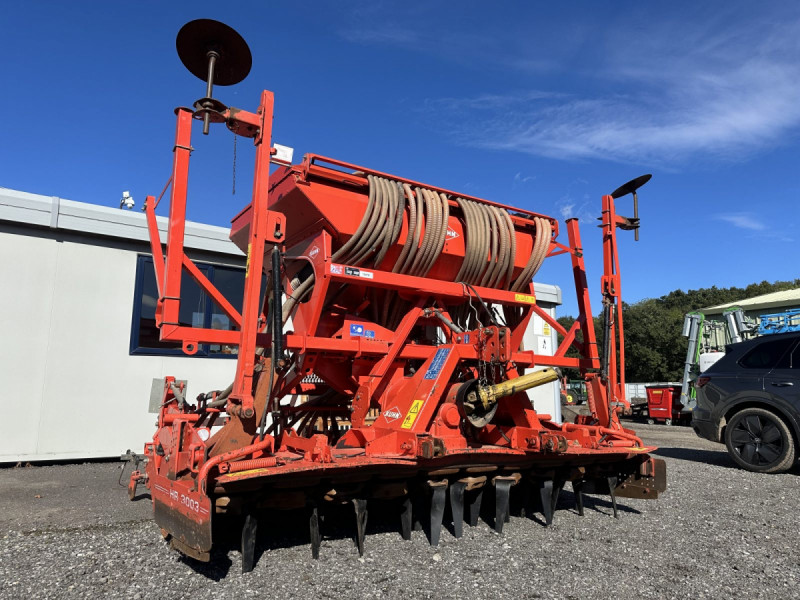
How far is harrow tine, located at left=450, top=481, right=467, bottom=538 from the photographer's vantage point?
4.07 m

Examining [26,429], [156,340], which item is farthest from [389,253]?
[26,429]

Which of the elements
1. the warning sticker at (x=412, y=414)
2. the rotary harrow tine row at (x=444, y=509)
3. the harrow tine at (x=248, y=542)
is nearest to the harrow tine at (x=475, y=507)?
the rotary harrow tine row at (x=444, y=509)

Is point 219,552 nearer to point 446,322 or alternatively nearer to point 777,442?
point 446,322

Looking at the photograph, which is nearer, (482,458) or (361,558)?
(361,558)

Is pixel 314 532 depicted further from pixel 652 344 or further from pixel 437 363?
pixel 652 344

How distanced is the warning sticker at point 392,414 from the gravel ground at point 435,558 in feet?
2.75

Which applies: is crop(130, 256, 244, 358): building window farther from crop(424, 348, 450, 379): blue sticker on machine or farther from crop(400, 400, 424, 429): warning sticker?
crop(400, 400, 424, 429): warning sticker

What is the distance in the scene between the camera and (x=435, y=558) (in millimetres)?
3619

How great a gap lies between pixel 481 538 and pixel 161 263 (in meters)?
3.22

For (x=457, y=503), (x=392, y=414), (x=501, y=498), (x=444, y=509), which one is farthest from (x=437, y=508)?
(x=392, y=414)

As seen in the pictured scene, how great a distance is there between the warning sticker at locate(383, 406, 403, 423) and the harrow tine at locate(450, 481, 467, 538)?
2.09ft

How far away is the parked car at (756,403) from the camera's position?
705 centimetres

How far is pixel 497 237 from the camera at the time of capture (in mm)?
5309

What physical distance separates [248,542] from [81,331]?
5516mm
